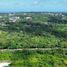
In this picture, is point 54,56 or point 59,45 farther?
point 59,45

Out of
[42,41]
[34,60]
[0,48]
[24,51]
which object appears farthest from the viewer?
[42,41]

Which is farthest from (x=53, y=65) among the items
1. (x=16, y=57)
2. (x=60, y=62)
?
(x=16, y=57)

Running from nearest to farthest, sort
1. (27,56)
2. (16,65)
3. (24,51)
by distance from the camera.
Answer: (16,65) < (27,56) < (24,51)

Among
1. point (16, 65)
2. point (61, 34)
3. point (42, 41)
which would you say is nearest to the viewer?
point (16, 65)

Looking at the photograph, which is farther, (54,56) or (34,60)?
(54,56)

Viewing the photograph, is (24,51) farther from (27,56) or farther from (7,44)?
(7,44)

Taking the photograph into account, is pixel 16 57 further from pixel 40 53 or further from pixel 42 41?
pixel 42 41

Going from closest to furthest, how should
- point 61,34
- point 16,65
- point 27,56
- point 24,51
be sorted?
point 16,65 < point 27,56 < point 24,51 < point 61,34

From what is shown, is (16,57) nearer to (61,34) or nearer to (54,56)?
(54,56)

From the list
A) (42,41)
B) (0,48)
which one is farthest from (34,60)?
(42,41)
